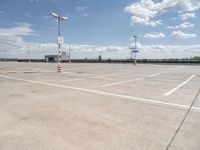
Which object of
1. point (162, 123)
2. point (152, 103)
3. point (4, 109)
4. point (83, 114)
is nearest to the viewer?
point (162, 123)

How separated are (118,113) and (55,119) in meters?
1.79

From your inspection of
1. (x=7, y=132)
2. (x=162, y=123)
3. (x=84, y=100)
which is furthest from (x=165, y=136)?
(x=84, y=100)

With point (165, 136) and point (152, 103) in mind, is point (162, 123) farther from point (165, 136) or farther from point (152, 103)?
point (152, 103)

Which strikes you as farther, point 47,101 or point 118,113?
point 47,101

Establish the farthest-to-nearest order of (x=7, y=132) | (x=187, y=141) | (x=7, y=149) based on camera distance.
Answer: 1. (x=7, y=132)
2. (x=187, y=141)
3. (x=7, y=149)

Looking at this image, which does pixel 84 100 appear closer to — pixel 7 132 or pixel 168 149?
pixel 7 132

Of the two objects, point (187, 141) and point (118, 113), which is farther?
point (118, 113)

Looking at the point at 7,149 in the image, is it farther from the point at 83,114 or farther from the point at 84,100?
the point at 84,100

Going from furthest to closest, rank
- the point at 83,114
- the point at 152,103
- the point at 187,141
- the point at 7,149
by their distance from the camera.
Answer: the point at 152,103 < the point at 83,114 < the point at 187,141 < the point at 7,149

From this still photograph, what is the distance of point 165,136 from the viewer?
13.6ft

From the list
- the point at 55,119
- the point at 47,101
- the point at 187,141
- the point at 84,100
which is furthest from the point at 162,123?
the point at 47,101

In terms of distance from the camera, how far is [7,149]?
139 inches

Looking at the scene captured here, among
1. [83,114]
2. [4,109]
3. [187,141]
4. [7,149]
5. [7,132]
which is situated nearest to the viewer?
[7,149]

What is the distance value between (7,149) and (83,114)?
247cm
